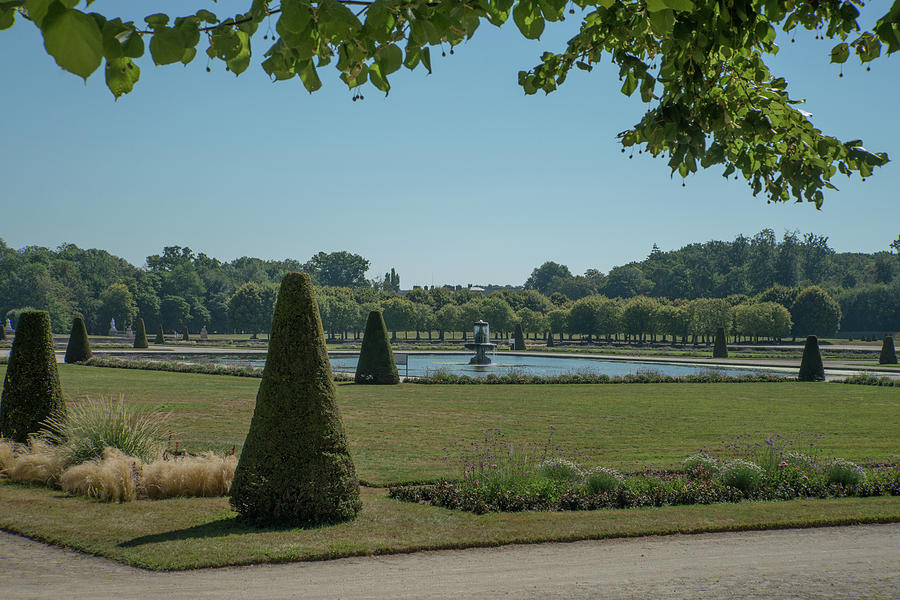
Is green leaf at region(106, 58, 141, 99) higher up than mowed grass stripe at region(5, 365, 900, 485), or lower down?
higher up

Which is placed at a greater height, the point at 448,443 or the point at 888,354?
the point at 888,354

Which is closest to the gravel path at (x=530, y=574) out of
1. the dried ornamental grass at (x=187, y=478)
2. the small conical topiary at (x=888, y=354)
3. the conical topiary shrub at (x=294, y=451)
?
the conical topiary shrub at (x=294, y=451)

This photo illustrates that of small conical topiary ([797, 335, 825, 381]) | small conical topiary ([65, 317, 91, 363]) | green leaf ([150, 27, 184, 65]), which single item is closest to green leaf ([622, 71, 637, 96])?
green leaf ([150, 27, 184, 65])

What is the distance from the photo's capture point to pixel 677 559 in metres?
A: 6.77

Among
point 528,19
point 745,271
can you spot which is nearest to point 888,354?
point 528,19

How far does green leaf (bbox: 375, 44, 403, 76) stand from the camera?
2.92m

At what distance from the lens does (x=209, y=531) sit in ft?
24.6

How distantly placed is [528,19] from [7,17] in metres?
1.89

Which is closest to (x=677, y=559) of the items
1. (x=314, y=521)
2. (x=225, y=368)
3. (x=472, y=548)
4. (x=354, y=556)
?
(x=472, y=548)

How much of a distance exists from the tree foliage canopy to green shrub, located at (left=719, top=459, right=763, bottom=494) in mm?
5245

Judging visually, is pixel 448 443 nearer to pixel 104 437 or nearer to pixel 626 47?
pixel 104 437

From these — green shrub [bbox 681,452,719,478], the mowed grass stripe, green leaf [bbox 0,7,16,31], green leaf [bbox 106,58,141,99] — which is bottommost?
the mowed grass stripe

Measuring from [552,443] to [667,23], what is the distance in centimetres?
1177

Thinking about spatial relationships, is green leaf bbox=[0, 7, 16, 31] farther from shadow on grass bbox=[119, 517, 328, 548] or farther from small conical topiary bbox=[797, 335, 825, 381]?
small conical topiary bbox=[797, 335, 825, 381]
